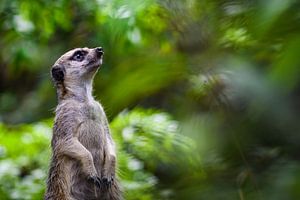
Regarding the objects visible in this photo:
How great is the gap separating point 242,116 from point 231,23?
23.4 inches

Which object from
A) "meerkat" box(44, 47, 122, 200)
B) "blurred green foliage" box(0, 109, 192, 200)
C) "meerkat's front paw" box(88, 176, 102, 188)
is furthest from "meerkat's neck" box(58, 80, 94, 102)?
"blurred green foliage" box(0, 109, 192, 200)

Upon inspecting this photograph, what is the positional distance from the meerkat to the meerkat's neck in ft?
0.04

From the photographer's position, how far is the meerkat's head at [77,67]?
3711 millimetres

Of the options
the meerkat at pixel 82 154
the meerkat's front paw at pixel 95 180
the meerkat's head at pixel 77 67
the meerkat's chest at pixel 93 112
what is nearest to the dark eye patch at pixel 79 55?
the meerkat's head at pixel 77 67

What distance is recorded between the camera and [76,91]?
370 cm

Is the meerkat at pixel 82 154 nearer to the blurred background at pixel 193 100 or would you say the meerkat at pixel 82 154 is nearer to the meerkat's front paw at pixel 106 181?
the meerkat's front paw at pixel 106 181

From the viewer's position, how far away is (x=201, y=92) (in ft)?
12.2

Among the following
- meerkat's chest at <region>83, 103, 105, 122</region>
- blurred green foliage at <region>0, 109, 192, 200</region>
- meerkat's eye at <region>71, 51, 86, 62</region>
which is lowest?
meerkat's chest at <region>83, 103, 105, 122</region>

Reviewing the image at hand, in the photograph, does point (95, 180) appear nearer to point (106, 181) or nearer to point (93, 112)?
point (106, 181)

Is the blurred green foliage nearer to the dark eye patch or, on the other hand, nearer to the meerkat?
the meerkat

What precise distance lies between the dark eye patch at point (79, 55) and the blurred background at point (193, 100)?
0.17m

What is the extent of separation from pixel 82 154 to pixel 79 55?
0.59 meters

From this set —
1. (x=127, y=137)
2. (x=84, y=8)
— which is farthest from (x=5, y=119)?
(x=127, y=137)

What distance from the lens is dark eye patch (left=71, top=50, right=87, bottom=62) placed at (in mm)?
3756
